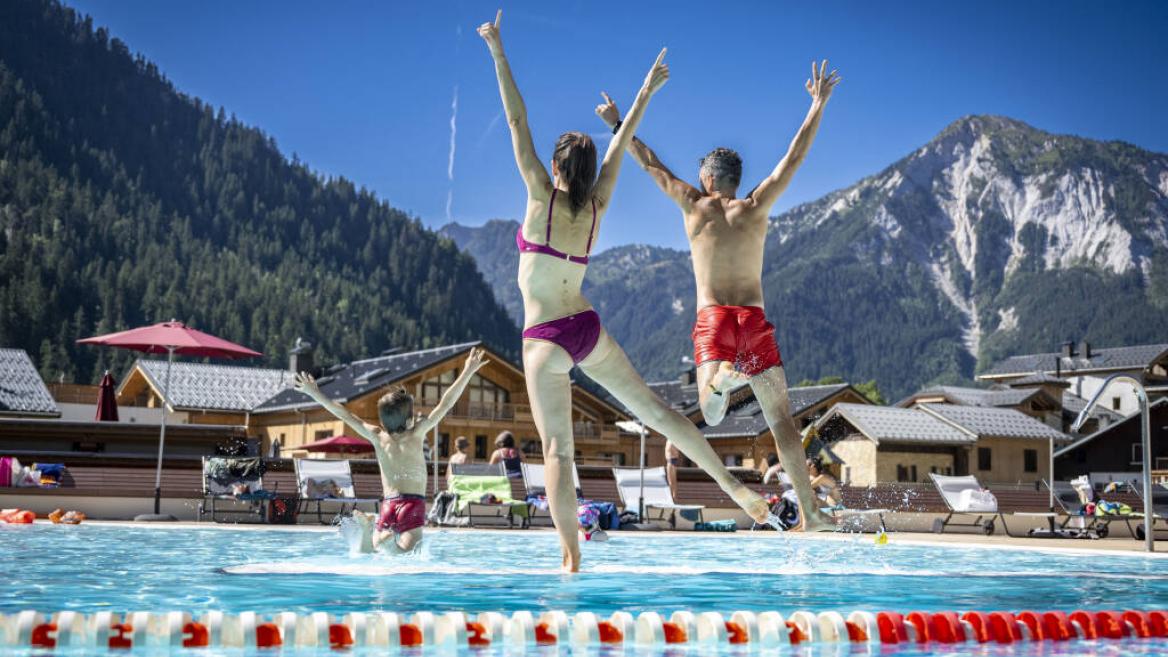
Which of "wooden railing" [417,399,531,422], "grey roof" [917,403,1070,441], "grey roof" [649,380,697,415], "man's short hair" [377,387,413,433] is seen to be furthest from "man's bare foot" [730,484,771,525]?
"grey roof" [649,380,697,415]

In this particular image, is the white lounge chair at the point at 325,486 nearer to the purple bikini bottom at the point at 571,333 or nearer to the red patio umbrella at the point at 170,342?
the red patio umbrella at the point at 170,342

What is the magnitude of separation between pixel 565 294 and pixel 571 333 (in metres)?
0.21

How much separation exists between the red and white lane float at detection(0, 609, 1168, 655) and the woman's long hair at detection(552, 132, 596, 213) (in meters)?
2.44

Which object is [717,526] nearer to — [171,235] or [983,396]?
[983,396]

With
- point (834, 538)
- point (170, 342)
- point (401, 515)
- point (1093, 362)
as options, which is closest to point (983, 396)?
point (1093, 362)

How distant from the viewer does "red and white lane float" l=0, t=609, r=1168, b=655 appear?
428cm

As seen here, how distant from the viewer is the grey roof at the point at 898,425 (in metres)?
50.4

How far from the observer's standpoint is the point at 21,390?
153 ft

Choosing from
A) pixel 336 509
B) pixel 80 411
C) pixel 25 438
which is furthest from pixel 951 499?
pixel 80 411

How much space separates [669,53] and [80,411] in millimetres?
56831

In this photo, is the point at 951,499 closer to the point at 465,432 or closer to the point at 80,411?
the point at 465,432

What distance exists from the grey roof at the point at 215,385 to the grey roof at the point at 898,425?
89.6ft

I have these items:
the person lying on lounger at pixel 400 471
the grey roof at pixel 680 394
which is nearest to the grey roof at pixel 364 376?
the grey roof at pixel 680 394

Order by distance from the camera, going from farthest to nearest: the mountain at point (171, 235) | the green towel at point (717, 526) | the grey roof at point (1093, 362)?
the mountain at point (171, 235)
the grey roof at point (1093, 362)
the green towel at point (717, 526)
